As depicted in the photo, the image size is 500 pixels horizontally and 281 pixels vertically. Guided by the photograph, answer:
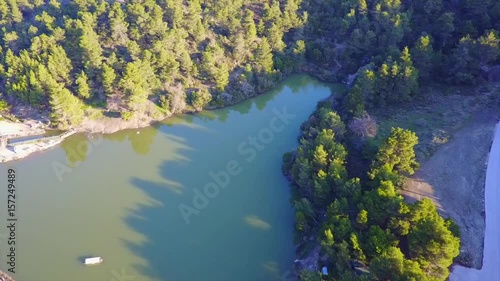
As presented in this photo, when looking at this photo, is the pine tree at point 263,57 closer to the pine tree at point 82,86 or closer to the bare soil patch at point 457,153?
the bare soil patch at point 457,153

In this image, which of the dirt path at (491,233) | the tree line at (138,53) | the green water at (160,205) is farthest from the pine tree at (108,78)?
the dirt path at (491,233)

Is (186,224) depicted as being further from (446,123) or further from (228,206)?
(446,123)

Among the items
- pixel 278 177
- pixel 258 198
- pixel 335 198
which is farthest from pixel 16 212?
pixel 335 198

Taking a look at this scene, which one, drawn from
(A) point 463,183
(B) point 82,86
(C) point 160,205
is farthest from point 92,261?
(A) point 463,183

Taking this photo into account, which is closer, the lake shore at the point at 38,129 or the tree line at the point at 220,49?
the lake shore at the point at 38,129

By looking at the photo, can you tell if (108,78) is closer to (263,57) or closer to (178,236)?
(263,57)
